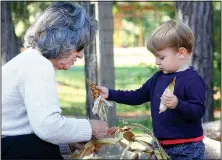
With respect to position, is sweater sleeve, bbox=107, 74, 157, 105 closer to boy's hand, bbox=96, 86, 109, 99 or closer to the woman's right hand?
boy's hand, bbox=96, 86, 109, 99

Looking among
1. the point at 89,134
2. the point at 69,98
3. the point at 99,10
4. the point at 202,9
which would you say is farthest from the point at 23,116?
the point at 69,98

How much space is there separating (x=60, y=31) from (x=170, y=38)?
28.4 inches

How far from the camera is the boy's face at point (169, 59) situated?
3.49 m

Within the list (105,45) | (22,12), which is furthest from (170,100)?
(22,12)

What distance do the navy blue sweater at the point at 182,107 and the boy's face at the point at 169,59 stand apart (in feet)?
0.18

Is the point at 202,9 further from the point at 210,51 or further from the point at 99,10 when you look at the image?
the point at 99,10

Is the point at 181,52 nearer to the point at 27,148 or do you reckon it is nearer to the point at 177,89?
the point at 177,89

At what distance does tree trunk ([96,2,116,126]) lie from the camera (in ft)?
20.1

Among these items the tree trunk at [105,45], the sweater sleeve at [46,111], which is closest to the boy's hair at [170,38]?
the sweater sleeve at [46,111]

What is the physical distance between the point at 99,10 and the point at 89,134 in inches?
131

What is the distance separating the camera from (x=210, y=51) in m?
6.63

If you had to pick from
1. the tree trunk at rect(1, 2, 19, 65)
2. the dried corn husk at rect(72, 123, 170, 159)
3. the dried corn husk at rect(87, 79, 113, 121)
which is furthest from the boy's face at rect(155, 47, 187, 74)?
the tree trunk at rect(1, 2, 19, 65)

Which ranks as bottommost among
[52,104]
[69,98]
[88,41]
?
[69,98]

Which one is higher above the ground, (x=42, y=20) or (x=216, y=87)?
(x=42, y=20)
